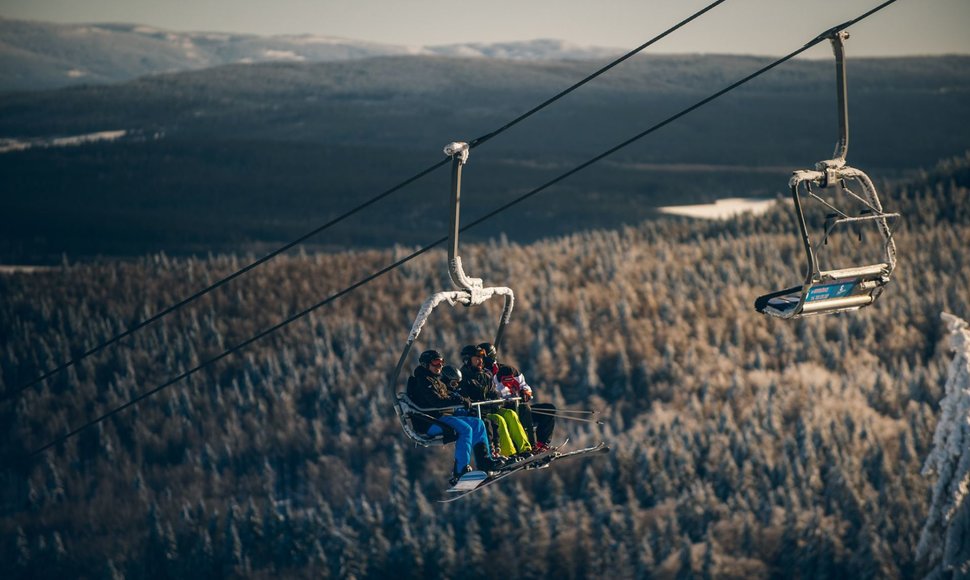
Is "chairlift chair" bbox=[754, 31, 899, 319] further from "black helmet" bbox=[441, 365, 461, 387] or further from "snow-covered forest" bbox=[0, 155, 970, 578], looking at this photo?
"snow-covered forest" bbox=[0, 155, 970, 578]

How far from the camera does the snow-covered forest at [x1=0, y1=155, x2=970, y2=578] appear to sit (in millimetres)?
84062

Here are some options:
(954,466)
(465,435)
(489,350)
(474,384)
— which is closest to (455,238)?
(489,350)

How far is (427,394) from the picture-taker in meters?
25.5

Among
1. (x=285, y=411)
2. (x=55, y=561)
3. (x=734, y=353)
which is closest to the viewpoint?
(x=55, y=561)

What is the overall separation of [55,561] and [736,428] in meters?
43.1

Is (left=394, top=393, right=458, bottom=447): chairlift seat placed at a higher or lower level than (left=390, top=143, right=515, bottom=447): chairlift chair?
lower

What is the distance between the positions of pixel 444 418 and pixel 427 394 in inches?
18.4

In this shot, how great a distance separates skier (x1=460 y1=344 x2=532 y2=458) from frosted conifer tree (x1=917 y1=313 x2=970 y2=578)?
996cm

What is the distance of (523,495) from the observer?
3514 inches

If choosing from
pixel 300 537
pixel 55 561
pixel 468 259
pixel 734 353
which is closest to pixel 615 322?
pixel 734 353

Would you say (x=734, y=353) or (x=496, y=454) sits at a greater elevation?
(x=496, y=454)

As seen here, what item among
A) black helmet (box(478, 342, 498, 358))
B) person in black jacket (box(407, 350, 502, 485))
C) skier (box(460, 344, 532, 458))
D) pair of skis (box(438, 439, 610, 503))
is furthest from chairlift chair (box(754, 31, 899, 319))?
person in black jacket (box(407, 350, 502, 485))

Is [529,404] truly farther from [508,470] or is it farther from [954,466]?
[954,466]

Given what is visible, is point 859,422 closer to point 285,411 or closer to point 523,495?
point 523,495
